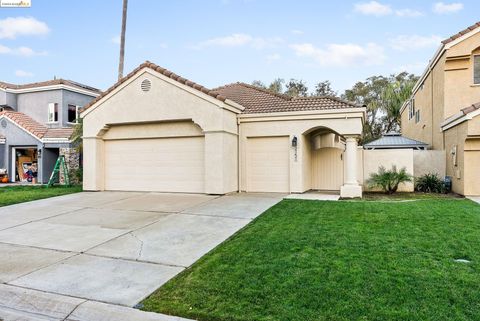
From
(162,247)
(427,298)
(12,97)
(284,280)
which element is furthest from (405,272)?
(12,97)

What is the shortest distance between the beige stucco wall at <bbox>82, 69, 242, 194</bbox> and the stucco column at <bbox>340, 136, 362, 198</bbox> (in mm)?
4207

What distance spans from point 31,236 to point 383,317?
22.8ft

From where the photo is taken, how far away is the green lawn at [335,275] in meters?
3.64

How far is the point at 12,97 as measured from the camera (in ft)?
79.3

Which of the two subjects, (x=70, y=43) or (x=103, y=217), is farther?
(x=70, y=43)

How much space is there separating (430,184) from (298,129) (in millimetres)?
Result: 6422

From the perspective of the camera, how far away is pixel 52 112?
23094 millimetres

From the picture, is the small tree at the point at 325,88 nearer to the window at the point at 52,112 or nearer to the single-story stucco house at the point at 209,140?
the single-story stucco house at the point at 209,140

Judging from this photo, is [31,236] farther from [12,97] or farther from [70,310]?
[12,97]

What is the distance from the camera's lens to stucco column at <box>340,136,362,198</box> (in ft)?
40.1

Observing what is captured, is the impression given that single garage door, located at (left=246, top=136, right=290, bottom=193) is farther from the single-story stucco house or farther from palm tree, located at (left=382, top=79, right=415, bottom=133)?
palm tree, located at (left=382, top=79, right=415, bottom=133)

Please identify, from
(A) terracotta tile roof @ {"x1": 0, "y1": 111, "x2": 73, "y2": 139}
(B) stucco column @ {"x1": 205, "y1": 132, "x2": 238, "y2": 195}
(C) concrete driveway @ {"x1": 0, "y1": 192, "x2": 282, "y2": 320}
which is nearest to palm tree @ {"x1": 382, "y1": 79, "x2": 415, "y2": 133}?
(B) stucco column @ {"x1": 205, "y1": 132, "x2": 238, "y2": 195}

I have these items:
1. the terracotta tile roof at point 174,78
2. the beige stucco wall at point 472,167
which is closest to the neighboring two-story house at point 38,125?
the terracotta tile roof at point 174,78

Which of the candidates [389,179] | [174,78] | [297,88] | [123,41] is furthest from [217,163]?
[297,88]
